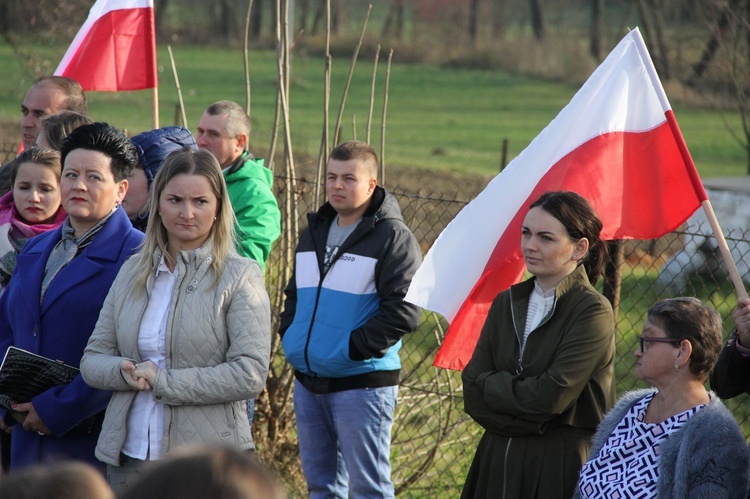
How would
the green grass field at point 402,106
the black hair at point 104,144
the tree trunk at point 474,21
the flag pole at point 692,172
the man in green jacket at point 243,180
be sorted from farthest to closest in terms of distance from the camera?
the tree trunk at point 474,21
the green grass field at point 402,106
the man in green jacket at point 243,180
the black hair at point 104,144
the flag pole at point 692,172

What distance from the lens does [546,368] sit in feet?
12.0

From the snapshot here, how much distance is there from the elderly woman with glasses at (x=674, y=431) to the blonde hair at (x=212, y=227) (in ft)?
5.04

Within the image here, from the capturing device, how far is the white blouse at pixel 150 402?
3660 mm

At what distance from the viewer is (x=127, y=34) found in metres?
6.20

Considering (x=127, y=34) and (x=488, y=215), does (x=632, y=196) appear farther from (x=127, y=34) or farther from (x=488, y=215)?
(x=127, y=34)

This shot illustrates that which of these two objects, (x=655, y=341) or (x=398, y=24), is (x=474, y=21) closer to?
(x=398, y=24)

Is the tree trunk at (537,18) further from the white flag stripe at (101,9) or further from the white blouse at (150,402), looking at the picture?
the white blouse at (150,402)

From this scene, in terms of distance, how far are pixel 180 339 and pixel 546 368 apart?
1.32 metres

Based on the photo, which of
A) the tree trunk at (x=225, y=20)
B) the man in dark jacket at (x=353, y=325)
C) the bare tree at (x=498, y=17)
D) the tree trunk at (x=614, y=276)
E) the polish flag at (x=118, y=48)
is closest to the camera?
the man in dark jacket at (x=353, y=325)

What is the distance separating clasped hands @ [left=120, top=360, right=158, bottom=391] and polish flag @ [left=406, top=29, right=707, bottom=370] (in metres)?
1.13

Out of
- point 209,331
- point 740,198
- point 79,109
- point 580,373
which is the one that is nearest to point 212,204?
point 209,331

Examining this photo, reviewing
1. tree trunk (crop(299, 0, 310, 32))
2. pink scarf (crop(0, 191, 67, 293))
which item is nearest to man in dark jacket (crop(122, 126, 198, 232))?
pink scarf (crop(0, 191, 67, 293))

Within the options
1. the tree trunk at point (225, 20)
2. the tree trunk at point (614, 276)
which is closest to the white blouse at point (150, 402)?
the tree trunk at point (614, 276)

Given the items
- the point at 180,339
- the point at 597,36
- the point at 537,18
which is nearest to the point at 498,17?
the point at 537,18
